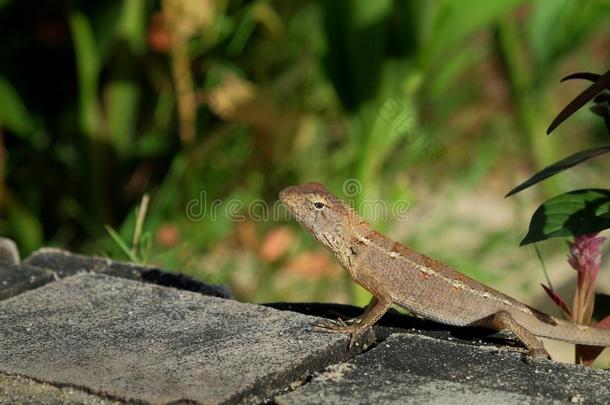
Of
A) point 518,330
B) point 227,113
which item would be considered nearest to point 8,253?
point 518,330

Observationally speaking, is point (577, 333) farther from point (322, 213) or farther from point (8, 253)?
point (8, 253)

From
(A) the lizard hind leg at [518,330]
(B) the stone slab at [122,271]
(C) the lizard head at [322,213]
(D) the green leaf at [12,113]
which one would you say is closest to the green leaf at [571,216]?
(A) the lizard hind leg at [518,330]

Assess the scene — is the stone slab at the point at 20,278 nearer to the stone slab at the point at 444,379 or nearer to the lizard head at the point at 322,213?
the lizard head at the point at 322,213

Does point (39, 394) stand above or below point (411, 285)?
below

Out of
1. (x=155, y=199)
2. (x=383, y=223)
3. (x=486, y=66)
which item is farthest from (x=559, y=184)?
(x=155, y=199)

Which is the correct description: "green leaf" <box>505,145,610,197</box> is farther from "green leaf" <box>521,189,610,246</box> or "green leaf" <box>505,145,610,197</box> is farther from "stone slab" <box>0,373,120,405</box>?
"stone slab" <box>0,373,120,405</box>

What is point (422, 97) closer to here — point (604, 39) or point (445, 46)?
point (445, 46)
